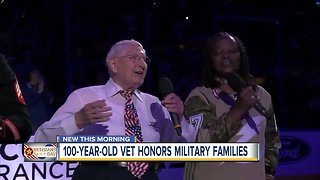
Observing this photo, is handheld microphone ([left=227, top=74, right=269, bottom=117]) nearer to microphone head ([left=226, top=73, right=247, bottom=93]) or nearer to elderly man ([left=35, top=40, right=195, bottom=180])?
microphone head ([left=226, top=73, right=247, bottom=93])

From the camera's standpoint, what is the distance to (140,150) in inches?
112

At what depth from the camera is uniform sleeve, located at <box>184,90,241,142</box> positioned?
110 inches

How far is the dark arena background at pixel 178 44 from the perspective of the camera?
7168 millimetres

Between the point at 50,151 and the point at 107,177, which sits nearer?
the point at 107,177

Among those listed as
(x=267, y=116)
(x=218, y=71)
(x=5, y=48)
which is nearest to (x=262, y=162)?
(x=267, y=116)

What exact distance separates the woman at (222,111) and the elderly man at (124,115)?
0.31 feet

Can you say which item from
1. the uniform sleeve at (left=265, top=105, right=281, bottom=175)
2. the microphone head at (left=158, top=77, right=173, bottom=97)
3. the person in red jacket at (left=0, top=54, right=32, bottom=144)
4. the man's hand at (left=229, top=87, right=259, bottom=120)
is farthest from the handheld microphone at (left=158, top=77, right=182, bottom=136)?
the person in red jacket at (left=0, top=54, right=32, bottom=144)

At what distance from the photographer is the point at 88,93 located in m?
2.90

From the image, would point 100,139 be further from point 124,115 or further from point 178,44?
point 178,44

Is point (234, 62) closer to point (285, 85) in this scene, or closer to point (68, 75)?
point (68, 75)

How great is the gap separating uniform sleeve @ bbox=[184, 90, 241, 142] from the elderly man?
2.5 inches

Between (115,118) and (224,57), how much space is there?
59 centimetres

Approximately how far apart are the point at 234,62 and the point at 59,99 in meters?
4.51

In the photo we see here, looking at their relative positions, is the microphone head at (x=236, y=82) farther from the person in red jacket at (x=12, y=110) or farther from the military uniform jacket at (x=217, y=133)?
the person in red jacket at (x=12, y=110)
